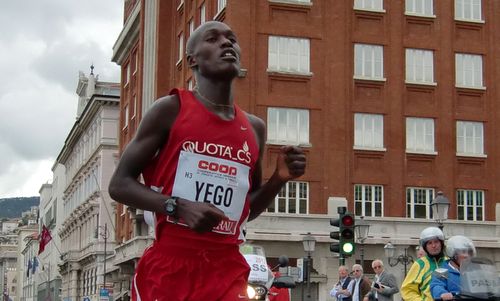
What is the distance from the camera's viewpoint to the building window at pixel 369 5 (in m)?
41.1

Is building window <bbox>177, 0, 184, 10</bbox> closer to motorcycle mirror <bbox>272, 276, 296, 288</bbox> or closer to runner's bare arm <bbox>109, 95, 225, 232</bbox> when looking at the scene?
motorcycle mirror <bbox>272, 276, 296, 288</bbox>

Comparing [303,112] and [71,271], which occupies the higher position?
[303,112]

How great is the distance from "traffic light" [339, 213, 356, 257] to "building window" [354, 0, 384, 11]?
2245cm

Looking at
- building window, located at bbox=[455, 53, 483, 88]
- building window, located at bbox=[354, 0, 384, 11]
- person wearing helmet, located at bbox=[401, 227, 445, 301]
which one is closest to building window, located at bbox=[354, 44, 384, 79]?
building window, located at bbox=[354, 0, 384, 11]

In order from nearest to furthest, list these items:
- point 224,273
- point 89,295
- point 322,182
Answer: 1. point 224,273
2. point 322,182
3. point 89,295

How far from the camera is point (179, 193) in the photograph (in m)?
4.22

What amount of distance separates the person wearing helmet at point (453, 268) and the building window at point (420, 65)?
1304 inches

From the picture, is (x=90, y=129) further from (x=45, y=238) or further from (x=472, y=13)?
(x=472, y=13)

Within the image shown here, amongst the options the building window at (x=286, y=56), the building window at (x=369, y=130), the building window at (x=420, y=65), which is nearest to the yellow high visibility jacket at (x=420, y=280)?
the building window at (x=286, y=56)

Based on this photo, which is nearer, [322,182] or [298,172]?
[298,172]

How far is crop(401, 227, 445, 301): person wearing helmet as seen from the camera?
939 cm

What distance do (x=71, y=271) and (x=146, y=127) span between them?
86738 millimetres

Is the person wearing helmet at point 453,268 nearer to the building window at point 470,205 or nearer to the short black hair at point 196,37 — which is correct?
the short black hair at point 196,37

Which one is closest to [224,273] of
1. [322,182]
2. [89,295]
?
[322,182]
